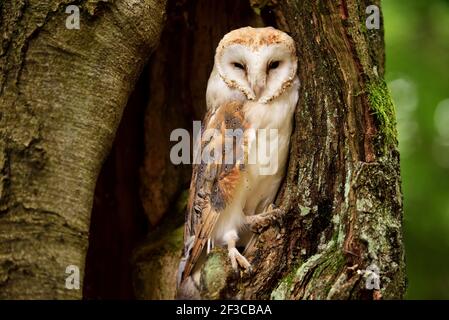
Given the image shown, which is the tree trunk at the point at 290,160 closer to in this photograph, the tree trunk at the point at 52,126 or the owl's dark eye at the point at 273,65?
the tree trunk at the point at 52,126

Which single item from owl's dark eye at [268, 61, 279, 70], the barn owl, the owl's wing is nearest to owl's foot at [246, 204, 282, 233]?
the barn owl

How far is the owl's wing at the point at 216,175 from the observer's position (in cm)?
309

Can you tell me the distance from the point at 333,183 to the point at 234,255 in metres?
0.58

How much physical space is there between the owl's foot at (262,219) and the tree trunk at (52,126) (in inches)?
31.5

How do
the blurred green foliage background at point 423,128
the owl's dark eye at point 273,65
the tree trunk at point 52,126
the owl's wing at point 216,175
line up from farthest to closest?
the blurred green foliage background at point 423,128 → the owl's dark eye at point 273,65 → the owl's wing at point 216,175 → the tree trunk at point 52,126

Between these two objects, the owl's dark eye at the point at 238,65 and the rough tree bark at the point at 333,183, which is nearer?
the rough tree bark at the point at 333,183

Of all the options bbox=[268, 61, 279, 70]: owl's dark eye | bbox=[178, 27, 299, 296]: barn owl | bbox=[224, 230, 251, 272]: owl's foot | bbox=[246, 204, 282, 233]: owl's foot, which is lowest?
bbox=[224, 230, 251, 272]: owl's foot

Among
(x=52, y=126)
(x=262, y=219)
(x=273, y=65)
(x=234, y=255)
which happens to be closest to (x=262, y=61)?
(x=273, y=65)

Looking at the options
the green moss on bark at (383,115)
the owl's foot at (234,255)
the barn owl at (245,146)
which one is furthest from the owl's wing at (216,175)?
the green moss on bark at (383,115)

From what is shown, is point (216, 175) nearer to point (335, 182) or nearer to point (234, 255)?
point (234, 255)

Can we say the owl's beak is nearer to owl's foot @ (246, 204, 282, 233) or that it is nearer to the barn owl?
the barn owl

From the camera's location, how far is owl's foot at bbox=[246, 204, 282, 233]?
299 cm

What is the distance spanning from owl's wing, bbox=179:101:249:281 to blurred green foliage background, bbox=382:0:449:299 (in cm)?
197

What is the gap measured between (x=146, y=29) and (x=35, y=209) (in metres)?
1.01
